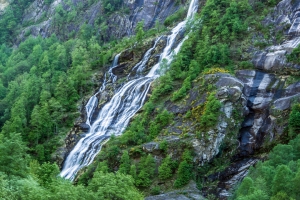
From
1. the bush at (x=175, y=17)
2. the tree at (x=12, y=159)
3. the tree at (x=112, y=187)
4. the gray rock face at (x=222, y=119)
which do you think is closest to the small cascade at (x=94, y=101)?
the bush at (x=175, y=17)

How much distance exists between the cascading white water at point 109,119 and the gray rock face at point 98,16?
26.6 m

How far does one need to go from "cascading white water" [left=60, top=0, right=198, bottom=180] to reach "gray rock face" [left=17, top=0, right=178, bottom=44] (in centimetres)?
2660

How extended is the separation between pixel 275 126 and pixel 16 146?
3103 centimetres

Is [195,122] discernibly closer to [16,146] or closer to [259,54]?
[259,54]

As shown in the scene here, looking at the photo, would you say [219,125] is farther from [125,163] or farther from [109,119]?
[109,119]

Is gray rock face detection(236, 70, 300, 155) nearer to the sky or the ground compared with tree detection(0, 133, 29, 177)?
nearer to the ground

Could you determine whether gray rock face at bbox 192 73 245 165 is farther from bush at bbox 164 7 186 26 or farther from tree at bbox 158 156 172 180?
bush at bbox 164 7 186 26

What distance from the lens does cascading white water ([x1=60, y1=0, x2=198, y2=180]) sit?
183ft

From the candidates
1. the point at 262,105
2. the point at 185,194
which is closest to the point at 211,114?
the point at 262,105

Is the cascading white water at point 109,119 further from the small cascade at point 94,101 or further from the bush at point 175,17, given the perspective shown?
the bush at point 175,17

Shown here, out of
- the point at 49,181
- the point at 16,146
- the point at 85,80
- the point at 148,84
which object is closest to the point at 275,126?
the point at 148,84

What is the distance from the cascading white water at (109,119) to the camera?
2196 inches

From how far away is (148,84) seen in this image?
6291 centimetres

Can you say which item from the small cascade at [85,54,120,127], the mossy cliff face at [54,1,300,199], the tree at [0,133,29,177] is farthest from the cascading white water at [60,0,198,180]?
the tree at [0,133,29,177]
